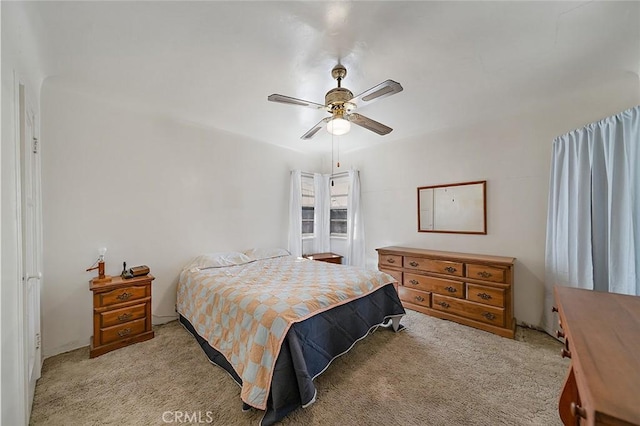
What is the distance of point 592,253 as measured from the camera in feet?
7.59

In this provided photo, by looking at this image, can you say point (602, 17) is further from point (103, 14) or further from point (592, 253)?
point (103, 14)

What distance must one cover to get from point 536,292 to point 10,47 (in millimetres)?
4967

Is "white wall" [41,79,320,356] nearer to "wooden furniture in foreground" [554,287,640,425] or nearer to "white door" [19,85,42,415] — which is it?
"white door" [19,85,42,415]

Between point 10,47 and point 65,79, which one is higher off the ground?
point 65,79

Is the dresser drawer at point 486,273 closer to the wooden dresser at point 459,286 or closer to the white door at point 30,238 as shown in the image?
the wooden dresser at point 459,286

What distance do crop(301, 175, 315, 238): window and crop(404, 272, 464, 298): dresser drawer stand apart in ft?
6.90

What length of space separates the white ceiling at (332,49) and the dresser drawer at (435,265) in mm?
1964

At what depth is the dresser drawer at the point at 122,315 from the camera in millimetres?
2359

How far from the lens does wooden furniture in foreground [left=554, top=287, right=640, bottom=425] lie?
60cm

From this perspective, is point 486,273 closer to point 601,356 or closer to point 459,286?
point 459,286

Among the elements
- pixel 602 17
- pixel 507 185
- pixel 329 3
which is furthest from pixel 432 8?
pixel 507 185

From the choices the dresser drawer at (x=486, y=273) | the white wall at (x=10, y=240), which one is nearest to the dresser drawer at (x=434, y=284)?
the dresser drawer at (x=486, y=273)

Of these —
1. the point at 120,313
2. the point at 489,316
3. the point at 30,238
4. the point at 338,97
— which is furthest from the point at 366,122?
the point at 120,313

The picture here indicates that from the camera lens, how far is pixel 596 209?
2305mm
